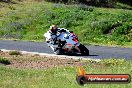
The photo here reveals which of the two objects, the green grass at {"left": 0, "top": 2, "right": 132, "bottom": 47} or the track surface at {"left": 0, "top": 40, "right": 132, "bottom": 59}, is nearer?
the track surface at {"left": 0, "top": 40, "right": 132, "bottom": 59}

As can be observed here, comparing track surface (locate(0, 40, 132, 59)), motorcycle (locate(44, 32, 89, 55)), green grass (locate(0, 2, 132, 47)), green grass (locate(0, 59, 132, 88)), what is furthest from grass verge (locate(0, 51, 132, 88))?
green grass (locate(0, 2, 132, 47))

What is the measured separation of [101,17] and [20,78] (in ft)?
96.0

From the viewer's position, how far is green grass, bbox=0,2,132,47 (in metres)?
38.8

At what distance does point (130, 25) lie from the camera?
39.9 metres

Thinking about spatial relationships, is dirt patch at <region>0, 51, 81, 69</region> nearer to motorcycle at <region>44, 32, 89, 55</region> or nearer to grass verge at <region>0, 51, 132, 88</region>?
grass verge at <region>0, 51, 132, 88</region>

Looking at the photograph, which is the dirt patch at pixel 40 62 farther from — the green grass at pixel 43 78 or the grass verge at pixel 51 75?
the green grass at pixel 43 78

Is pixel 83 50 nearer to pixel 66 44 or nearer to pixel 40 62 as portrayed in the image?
pixel 66 44

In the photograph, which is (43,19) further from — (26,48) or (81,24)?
(26,48)

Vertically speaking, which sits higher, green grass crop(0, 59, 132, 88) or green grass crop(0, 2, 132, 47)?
green grass crop(0, 59, 132, 88)

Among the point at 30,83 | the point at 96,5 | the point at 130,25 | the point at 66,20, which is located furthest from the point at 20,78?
the point at 96,5

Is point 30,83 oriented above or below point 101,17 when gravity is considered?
above

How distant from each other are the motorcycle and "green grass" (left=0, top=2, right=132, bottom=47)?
33.2ft

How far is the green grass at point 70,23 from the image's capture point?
38781 mm

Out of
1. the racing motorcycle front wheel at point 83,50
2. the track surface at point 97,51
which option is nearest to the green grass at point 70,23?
the track surface at point 97,51
